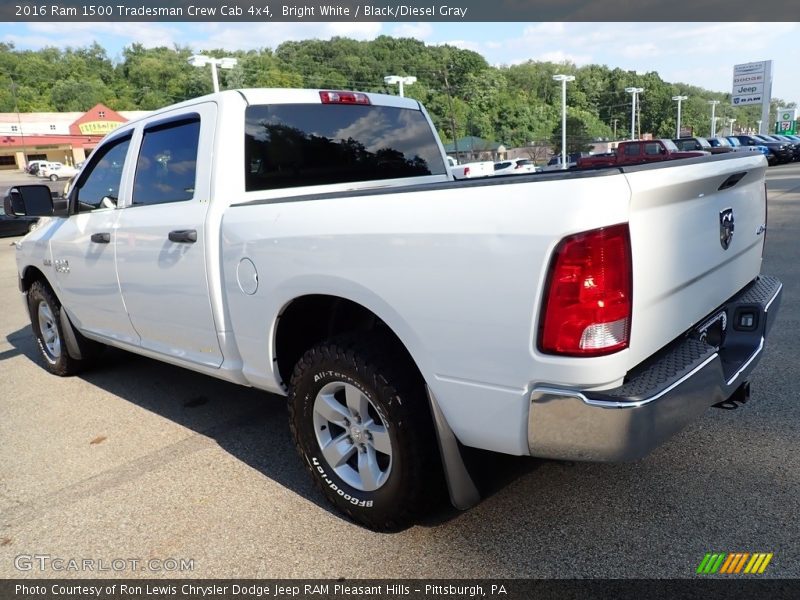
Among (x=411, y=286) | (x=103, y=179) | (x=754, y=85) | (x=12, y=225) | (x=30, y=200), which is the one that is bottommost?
(x=12, y=225)

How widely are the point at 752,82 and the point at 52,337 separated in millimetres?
73585

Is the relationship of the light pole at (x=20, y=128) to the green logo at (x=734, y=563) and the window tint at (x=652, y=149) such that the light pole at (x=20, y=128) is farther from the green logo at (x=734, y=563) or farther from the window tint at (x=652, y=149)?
the green logo at (x=734, y=563)

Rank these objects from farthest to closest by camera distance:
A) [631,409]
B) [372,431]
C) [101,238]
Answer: [101,238] → [372,431] → [631,409]

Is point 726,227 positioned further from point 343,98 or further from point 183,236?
point 183,236

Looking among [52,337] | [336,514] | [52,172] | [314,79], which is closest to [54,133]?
[52,172]

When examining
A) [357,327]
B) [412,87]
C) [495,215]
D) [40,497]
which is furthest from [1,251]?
[412,87]

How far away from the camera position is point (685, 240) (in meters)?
2.38

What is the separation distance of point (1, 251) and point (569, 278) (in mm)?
17440

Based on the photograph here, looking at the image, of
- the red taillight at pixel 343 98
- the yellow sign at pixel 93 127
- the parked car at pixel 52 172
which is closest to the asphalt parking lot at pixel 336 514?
the red taillight at pixel 343 98

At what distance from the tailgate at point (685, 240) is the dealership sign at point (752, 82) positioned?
71.3 metres

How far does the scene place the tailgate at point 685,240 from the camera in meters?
2.13

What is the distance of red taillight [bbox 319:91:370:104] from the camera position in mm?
3787

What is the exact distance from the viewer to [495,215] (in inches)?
82.4

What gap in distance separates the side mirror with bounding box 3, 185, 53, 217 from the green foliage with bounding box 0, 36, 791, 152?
62.5m
